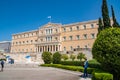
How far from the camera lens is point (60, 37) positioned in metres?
72.4

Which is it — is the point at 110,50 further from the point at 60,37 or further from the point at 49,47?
the point at 49,47

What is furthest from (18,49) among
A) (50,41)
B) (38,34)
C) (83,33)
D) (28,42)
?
(83,33)

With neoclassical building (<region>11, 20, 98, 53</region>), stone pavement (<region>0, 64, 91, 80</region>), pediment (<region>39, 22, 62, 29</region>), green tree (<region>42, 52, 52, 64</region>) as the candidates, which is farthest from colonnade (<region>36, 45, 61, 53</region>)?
stone pavement (<region>0, 64, 91, 80</region>)

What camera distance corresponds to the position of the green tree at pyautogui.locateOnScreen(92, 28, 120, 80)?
1380 centimetres

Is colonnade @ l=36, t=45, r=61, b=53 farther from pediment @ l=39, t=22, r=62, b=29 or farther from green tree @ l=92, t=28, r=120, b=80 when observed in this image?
green tree @ l=92, t=28, r=120, b=80

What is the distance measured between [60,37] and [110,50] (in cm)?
5861

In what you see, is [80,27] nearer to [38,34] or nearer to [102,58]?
[38,34]

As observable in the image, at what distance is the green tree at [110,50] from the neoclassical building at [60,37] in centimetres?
4542

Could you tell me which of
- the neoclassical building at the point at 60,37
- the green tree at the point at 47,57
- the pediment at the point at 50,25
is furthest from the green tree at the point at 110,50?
the pediment at the point at 50,25

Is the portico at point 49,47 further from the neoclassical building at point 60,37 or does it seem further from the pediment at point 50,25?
Answer: the pediment at point 50,25

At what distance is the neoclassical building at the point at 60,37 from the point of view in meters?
64.6

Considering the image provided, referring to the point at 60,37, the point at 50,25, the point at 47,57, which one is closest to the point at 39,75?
the point at 47,57

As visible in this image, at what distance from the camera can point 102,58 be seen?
14359 mm

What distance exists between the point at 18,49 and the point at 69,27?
106 ft
